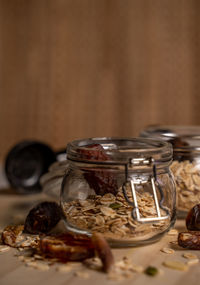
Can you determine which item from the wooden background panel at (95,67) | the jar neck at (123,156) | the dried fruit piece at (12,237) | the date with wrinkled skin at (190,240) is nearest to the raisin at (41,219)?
the dried fruit piece at (12,237)

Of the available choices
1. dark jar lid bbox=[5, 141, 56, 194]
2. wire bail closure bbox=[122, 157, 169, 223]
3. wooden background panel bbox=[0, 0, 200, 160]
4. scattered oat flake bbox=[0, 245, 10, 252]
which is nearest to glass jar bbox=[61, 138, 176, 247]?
wire bail closure bbox=[122, 157, 169, 223]

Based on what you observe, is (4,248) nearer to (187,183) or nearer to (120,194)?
(120,194)

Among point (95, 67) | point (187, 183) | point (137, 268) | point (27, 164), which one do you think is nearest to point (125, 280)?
point (137, 268)

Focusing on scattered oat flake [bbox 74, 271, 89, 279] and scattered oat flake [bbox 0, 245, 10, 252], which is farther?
scattered oat flake [bbox 0, 245, 10, 252]

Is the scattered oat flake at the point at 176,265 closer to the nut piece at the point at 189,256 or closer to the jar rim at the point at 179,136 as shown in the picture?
the nut piece at the point at 189,256

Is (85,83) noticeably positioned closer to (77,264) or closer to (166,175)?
(166,175)

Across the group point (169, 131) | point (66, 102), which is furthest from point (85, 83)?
point (169, 131)

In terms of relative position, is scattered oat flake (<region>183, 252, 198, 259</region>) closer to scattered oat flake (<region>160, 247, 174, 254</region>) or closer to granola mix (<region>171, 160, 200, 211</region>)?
scattered oat flake (<region>160, 247, 174, 254</region>)
